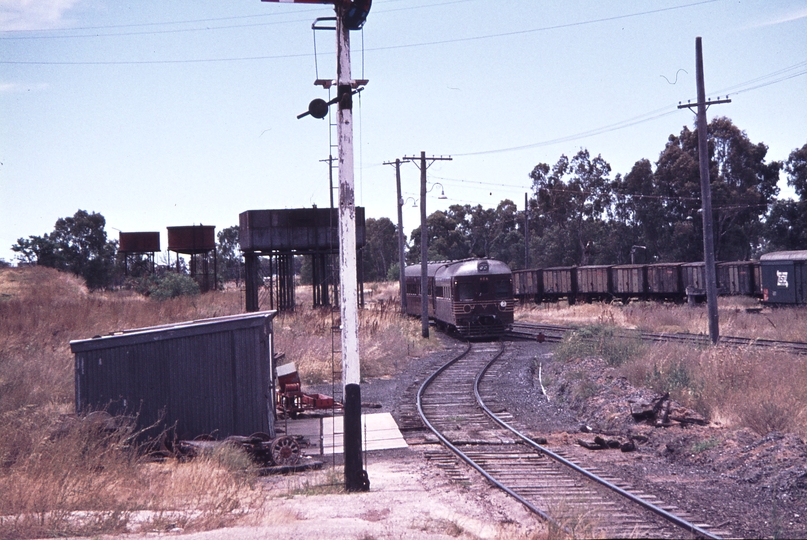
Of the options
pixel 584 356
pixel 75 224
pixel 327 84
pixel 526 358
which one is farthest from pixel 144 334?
pixel 75 224

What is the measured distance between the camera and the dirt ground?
6.74 m

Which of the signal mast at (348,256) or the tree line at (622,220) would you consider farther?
the tree line at (622,220)

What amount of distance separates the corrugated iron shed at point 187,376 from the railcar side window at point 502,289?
1922cm

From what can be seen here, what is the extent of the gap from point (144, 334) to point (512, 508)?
615cm

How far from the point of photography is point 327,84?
352 inches

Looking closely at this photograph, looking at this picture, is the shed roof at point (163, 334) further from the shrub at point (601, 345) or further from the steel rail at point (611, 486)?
the shrub at point (601, 345)

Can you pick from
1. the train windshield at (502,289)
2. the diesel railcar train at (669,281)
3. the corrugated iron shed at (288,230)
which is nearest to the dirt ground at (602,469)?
the train windshield at (502,289)

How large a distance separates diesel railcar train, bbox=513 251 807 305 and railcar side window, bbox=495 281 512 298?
9451 millimetres

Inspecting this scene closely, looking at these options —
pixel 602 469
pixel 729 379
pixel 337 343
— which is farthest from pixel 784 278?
pixel 602 469

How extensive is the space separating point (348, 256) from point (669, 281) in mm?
37756

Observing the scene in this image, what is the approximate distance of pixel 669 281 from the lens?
42.5 m

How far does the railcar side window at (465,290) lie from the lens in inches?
1144

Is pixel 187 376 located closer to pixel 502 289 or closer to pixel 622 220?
pixel 502 289

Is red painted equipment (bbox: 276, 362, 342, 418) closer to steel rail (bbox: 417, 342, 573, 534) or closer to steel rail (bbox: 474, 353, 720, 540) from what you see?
steel rail (bbox: 417, 342, 573, 534)
